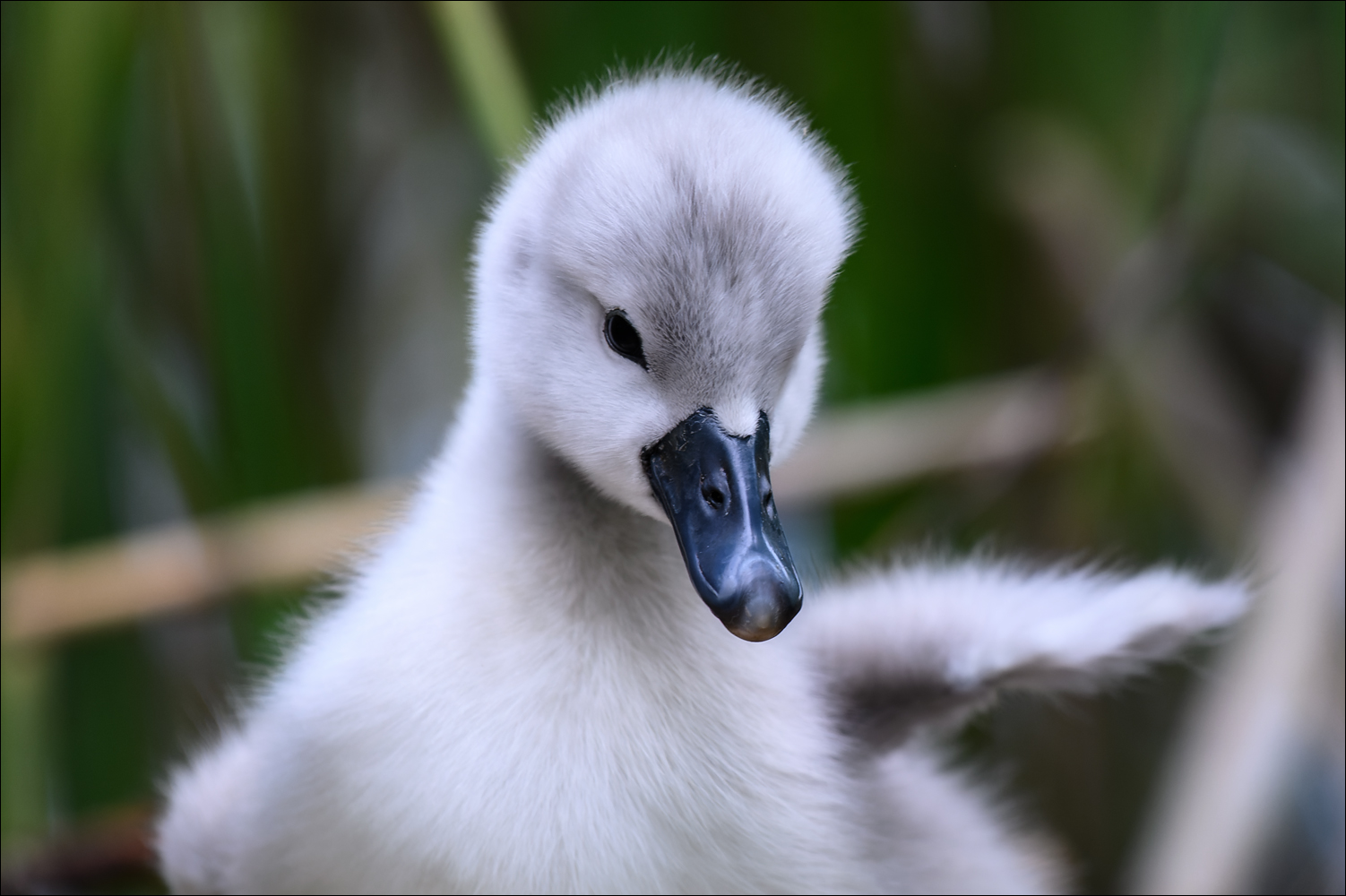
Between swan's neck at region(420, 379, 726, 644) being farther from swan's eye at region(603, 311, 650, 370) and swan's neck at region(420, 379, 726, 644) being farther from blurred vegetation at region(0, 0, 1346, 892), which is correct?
blurred vegetation at region(0, 0, 1346, 892)

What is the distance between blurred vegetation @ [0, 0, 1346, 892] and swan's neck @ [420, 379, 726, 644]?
0.26 m

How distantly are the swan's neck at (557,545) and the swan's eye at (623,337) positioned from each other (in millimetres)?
114

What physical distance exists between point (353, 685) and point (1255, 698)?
0.66m

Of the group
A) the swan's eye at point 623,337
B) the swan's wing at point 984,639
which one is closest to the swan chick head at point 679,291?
the swan's eye at point 623,337

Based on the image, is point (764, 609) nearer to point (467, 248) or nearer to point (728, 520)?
point (728, 520)

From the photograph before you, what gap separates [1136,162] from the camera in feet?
4.67

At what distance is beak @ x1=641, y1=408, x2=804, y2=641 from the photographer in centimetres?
68

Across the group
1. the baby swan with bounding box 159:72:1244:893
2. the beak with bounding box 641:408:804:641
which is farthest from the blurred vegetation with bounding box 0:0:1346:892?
the beak with bounding box 641:408:804:641

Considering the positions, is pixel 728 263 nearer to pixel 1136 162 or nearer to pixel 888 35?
pixel 888 35

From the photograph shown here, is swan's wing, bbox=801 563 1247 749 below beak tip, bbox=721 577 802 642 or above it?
above

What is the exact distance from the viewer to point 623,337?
2.50ft

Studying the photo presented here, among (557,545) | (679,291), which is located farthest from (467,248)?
(679,291)

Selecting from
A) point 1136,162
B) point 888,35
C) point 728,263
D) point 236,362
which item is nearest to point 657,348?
point 728,263

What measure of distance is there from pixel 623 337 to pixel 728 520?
0.40ft
